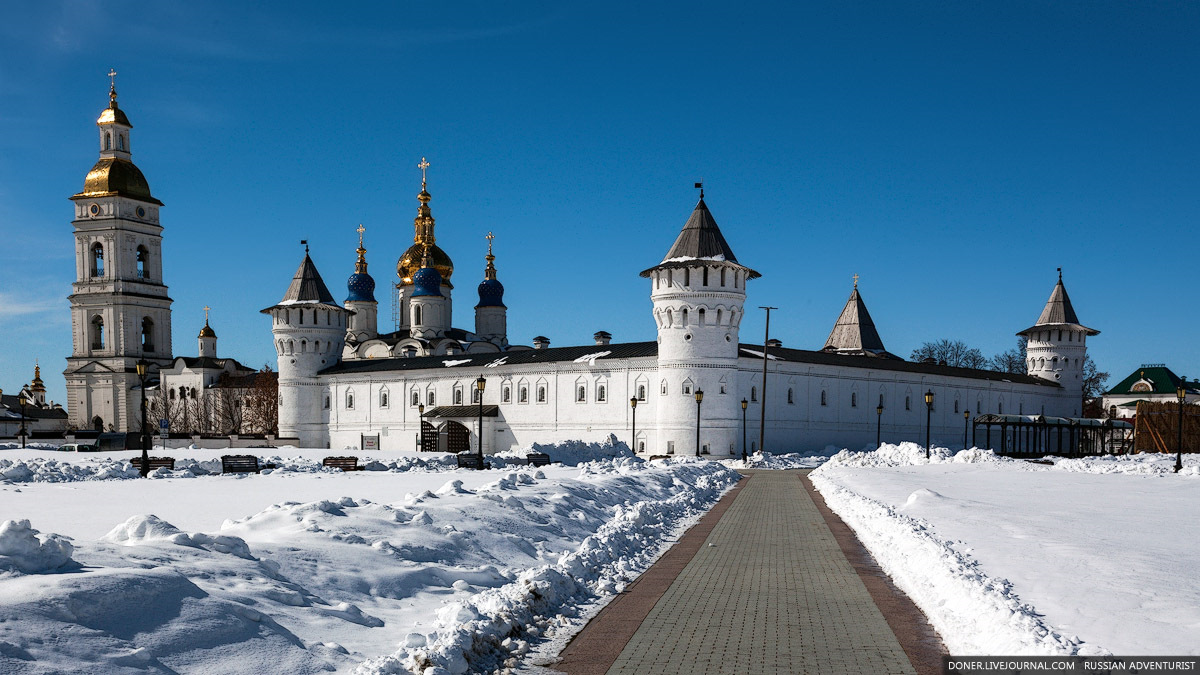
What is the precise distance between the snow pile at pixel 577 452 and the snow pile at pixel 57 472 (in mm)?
14306

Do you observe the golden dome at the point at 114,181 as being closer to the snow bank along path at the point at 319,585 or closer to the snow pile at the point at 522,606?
the snow bank along path at the point at 319,585

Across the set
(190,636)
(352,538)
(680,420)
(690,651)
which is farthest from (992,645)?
(680,420)

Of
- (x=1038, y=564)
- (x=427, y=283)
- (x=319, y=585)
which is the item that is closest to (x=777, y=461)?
(x=1038, y=564)

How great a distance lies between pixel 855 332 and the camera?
2687 inches

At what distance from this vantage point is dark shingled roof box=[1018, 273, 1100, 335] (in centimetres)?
6297

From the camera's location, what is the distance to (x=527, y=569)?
373 inches

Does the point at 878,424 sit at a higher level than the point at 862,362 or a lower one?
lower

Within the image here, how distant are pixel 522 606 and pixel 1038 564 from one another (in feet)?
16.3

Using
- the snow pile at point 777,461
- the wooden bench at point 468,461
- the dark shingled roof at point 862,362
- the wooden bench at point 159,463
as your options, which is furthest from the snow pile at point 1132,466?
the wooden bench at point 159,463

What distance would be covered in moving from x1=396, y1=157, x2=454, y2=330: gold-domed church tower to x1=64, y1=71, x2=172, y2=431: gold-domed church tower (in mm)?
19496

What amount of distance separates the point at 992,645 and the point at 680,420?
37.1 m

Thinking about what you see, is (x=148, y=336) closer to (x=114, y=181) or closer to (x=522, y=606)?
(x=114, y=181)

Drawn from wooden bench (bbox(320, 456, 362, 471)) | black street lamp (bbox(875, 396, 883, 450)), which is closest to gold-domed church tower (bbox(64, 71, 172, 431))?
wooden bench (bbox(320, 456, 362, 471))

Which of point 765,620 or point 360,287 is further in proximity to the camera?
point 360,287
